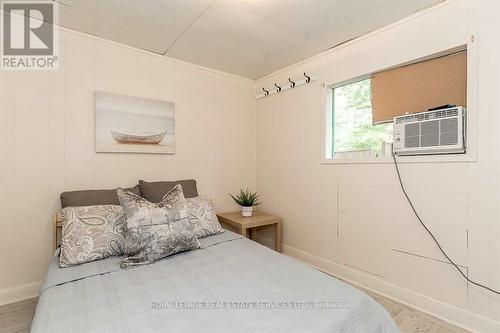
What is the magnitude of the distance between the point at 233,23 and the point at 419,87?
1.62 m

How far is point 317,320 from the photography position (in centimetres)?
106

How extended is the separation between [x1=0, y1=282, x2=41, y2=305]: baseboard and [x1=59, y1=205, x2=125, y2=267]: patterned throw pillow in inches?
33.7

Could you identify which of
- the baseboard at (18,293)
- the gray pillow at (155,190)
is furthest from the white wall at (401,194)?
the baseboard at (18,293)

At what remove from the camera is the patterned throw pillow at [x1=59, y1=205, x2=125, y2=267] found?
1.66m

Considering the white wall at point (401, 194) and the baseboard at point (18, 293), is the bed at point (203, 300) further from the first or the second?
the white wall at point (401, 194)

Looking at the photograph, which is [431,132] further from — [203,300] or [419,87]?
[203,300]

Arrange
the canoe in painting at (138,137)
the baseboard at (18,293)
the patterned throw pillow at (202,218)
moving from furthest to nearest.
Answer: the canoe in painting at (138,137) → the patterned throw pillow at (202,218) → the baseboard at (18,293)

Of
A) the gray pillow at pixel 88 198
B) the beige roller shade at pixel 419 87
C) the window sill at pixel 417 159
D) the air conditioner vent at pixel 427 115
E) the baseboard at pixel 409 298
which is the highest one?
the beige roller shade at pixel 419 87

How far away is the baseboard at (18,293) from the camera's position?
2018 millimetres

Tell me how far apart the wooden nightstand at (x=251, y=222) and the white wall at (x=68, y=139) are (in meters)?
0.43

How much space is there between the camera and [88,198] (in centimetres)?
212

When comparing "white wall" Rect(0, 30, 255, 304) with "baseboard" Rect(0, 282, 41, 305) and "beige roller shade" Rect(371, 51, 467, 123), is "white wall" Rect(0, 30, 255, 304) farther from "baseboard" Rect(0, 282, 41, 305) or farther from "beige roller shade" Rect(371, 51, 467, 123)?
"beige roller shade" Rect(371, 51, 467, 123)

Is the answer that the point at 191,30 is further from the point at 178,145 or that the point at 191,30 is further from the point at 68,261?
the point at 68,261

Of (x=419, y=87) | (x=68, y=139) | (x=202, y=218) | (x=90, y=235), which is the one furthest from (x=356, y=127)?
(x=68, y=139)
